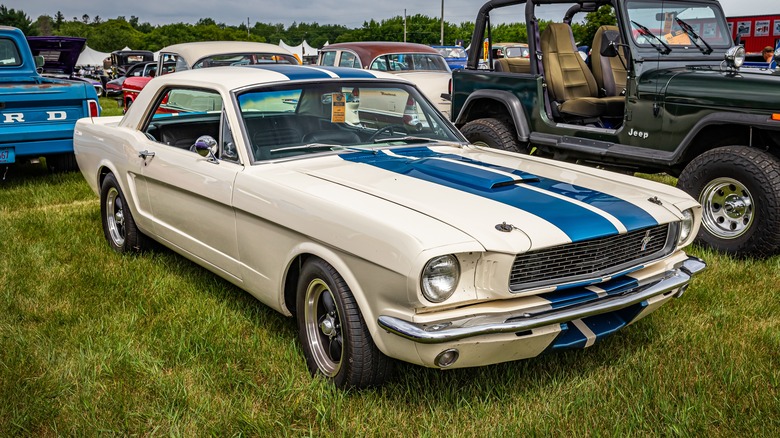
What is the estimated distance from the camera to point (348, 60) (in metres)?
11.9

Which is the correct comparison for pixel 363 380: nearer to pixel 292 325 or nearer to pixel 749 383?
pixel 292 325

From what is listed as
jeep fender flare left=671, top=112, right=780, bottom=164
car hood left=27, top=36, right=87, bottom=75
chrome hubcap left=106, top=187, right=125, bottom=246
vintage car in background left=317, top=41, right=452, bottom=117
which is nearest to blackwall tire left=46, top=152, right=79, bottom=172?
car hood left=27, top=36, right=87, bottom=75

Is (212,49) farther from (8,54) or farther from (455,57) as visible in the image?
(455,57)

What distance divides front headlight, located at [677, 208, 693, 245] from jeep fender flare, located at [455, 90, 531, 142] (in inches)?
125

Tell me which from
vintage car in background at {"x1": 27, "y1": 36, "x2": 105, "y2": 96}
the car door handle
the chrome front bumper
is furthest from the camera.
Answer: vintage car in background at {"x1": 27, "y1": 36, "x2": 105, "y2": 96}

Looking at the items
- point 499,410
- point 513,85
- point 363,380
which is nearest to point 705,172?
point 513,85

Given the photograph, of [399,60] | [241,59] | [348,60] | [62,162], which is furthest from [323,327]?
[348,60]

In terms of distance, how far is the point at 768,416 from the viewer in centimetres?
285

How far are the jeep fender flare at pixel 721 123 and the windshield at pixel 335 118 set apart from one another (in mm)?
2018

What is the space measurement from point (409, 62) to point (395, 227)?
9.38m

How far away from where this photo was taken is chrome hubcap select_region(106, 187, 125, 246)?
535 cm

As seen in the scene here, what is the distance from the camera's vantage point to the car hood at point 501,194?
2803mm

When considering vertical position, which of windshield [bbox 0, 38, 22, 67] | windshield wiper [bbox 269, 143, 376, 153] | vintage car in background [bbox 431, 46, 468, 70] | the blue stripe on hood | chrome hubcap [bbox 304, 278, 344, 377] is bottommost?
chrome hubcap [bbox 304, 278, 344, 377]

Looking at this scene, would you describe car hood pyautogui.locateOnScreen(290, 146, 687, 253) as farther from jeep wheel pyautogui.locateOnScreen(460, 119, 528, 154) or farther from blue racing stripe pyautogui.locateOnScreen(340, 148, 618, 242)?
jeep wheel pyautogui.locateOnScreen(460, 119, 528, 154)
